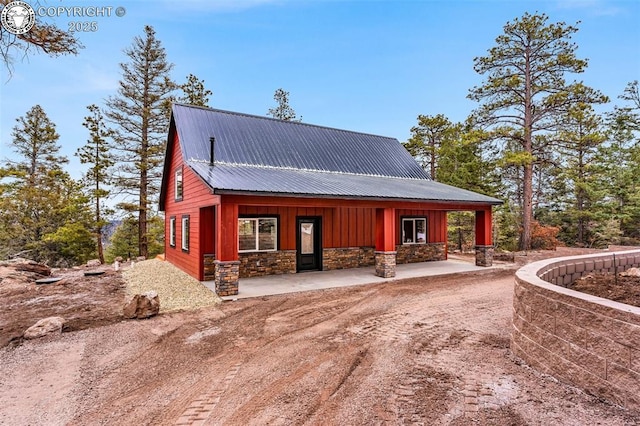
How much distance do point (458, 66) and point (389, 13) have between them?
6450 mm

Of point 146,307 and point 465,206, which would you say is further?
point 465,206

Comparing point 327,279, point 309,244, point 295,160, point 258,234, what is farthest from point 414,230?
point 258,234

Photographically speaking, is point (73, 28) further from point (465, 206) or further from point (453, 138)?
point (453, 138)

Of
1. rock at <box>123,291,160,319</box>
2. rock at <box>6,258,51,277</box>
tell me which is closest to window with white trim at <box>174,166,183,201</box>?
rock at <box>6,258,51,277</box>

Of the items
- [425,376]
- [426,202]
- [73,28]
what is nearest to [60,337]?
[73,28]

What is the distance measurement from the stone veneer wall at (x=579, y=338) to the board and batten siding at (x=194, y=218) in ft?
21.6

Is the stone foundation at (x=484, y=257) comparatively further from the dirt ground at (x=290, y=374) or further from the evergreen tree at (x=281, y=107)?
the evergreen tree at (x=281, y=107)

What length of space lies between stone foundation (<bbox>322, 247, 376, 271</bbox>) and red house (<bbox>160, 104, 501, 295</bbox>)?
4 centimetres

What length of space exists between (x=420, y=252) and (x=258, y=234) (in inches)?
276

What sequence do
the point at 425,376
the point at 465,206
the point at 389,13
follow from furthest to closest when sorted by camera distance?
the point at 389,13
the point at 465,206
the point at 425,376

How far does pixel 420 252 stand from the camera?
511 inches

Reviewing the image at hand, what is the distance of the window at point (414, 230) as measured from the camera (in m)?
12.7

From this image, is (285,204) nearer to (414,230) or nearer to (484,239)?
(414,230)

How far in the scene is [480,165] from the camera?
18.8 metres
